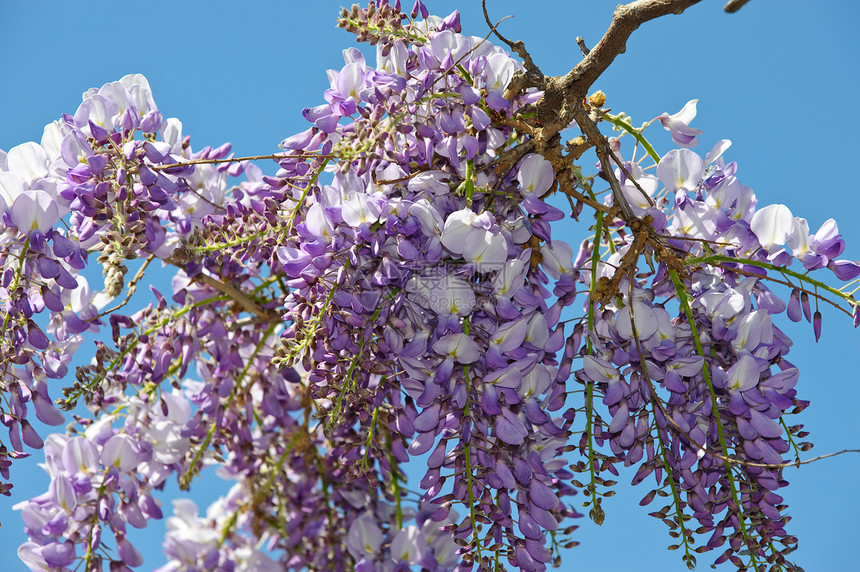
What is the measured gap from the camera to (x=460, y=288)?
86cm

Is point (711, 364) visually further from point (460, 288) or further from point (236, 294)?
point (236, 294)

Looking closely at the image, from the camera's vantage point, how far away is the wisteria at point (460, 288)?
88 centimetres

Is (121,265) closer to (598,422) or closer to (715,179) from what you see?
(598,422)

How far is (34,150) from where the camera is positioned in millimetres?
974

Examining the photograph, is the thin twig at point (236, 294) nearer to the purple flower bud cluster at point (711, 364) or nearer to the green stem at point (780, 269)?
the purple flower bud cluster at point (711, 364)

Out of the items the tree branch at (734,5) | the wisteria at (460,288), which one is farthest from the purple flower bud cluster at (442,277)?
the tree branch at (734,5)

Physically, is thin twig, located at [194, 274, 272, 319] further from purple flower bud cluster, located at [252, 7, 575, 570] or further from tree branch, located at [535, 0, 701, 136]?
tree branch, located at [535, 0, 701, 136]

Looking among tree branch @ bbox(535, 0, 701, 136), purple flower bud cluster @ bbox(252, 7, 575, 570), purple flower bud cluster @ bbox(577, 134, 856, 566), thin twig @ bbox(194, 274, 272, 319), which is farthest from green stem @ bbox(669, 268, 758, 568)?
thin twig @ bbox(194, 274, 272, 319)

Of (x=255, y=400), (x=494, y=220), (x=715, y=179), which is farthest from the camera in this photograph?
(x=255, y=400)

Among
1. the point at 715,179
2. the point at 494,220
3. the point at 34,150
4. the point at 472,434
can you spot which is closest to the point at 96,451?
the point at 34,150

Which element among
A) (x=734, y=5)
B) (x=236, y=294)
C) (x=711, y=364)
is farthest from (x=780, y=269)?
(x=236, y=294)

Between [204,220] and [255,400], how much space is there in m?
0.40

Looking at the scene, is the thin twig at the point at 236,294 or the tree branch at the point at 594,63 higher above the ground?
the tree branch at the point at 594,63

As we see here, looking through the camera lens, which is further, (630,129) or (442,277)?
(630,129)
